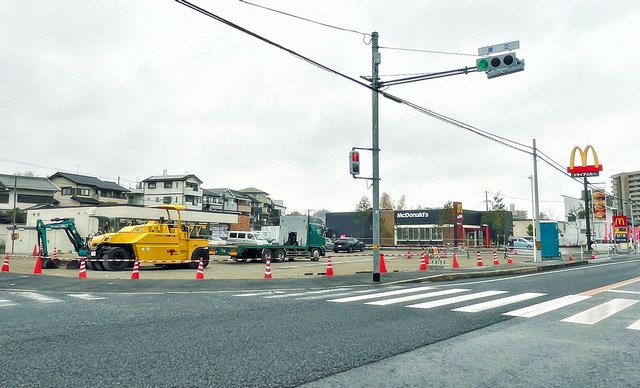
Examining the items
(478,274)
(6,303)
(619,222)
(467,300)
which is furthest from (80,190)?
(619,222)

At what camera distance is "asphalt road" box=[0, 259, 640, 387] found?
431cm

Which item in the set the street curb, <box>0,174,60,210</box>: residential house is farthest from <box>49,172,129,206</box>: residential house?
the street curb

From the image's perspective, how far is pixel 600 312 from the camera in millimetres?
8375

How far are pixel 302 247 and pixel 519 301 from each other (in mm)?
19569

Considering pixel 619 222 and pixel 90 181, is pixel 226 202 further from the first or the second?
pixel 619 222

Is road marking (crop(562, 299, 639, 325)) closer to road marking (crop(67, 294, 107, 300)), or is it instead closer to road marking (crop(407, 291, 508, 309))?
road marking (crop(407, 291, 508, 309))

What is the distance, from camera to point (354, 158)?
14578mm

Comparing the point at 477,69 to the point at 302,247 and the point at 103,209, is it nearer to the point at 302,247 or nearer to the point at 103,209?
the point at 302,247

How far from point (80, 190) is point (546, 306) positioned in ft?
214

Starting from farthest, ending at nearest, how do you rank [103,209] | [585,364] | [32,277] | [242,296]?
1. [103,209]
2. [32,277]
3. [242,296]
4. [585,364]

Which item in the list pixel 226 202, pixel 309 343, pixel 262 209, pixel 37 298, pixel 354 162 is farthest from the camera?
pixel 262 209

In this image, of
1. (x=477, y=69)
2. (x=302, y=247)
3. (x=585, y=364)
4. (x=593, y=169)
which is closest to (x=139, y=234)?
(x=302, y=247)

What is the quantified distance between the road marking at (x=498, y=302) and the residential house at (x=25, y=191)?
196ft

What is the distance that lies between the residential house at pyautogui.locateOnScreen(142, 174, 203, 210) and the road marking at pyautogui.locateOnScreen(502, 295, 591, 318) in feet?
200
